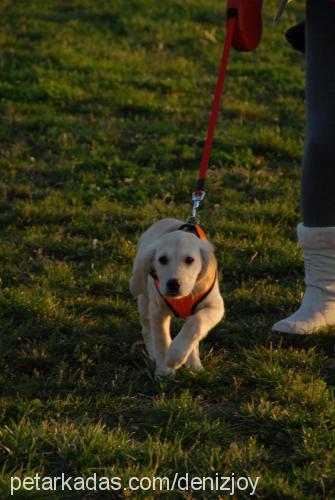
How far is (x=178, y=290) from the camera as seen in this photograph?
408 centimetres

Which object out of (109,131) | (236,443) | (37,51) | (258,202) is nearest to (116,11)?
(37,51)

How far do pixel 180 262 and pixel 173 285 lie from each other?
13 cm

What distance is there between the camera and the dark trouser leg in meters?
4.77

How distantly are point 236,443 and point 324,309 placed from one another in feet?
5.39

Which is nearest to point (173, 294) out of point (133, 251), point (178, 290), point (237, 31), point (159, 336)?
point (178, 290)

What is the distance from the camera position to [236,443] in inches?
144

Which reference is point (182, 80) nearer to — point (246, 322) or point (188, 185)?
point (188, 185)

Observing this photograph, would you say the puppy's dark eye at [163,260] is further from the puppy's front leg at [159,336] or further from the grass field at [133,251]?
the grass field at [133,251]

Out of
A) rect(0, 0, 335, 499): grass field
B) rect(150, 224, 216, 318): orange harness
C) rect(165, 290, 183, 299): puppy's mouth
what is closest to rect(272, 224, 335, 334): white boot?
rect(0, 0, 335, 499): grass field

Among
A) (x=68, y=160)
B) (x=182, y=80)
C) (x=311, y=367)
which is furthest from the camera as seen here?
(x=182, y=80)

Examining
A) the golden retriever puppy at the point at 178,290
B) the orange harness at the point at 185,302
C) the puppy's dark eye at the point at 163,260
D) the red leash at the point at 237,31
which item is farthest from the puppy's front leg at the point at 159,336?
the red leash at the point at 237,31

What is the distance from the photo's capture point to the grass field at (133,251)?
3.59 m

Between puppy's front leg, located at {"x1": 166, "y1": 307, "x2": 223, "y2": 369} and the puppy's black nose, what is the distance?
0.27 m

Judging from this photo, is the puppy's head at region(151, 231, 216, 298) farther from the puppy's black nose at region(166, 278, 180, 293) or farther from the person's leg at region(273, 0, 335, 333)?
the person's leg at region(273, 0, 335, 333)
